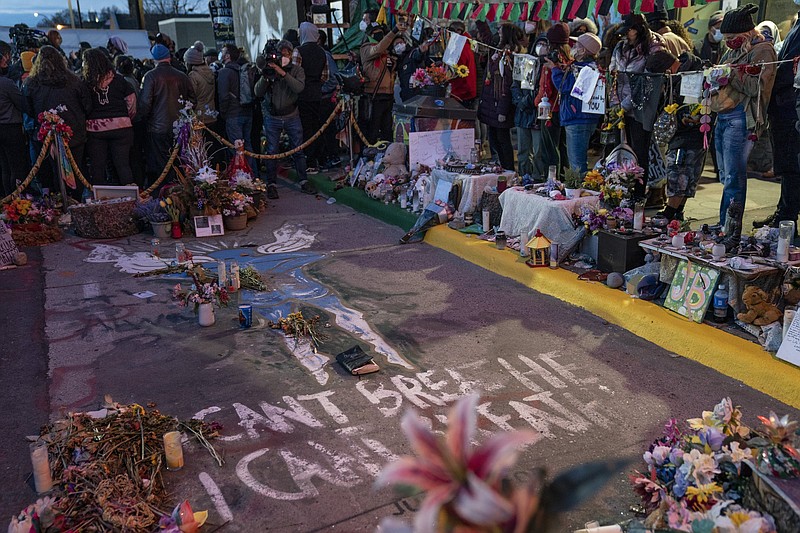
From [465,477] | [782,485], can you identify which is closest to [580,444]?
[782,485]

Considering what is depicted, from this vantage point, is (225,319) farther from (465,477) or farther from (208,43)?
(208,43)

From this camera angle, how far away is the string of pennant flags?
7409 millimetres

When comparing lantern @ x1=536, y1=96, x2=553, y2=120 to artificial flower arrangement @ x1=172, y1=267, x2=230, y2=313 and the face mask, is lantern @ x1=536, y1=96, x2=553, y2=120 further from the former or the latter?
artificial flower arrangement @ x1=172, y1=267, x2=230, y2=313

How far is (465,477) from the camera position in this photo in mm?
1385

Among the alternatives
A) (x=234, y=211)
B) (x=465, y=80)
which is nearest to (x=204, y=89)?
(x=234, y=211)

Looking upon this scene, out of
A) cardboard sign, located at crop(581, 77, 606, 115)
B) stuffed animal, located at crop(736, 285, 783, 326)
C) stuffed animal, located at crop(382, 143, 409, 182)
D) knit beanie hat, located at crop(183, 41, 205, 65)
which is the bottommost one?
stuffed animal, located at crop(736, 285, 783, 326)

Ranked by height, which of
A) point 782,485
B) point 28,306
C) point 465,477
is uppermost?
point 465,477

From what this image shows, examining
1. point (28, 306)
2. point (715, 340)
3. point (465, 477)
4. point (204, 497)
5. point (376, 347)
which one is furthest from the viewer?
point (28, 306)

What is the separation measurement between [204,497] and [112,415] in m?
0.87

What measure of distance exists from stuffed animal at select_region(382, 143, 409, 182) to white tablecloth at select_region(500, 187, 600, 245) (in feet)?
8.59

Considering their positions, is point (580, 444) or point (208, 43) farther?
point (208, 43)

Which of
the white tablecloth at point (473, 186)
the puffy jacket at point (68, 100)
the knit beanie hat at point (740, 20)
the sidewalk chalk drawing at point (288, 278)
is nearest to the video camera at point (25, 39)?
the puffy jacket at point (68, 100)

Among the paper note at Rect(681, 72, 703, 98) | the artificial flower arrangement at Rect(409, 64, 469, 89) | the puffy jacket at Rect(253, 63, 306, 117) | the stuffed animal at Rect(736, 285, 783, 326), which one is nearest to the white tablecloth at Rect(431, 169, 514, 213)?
the artificial flower arrangement at Rect(409, 64, 469, 89)

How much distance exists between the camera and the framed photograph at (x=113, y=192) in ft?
30.8
